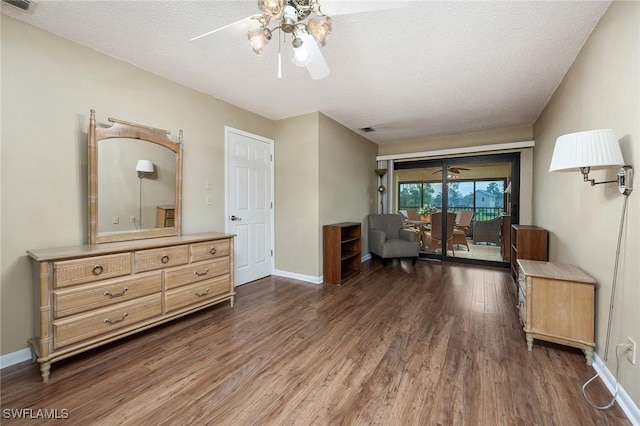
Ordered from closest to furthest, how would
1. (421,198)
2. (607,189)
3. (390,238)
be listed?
(607,189) → (390,238) → (421,198)

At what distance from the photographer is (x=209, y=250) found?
8.48 feet

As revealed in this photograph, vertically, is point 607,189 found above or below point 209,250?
above

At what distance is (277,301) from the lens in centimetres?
298

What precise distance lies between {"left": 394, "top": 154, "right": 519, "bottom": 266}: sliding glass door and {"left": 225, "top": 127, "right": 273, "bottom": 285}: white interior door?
9.85 feet

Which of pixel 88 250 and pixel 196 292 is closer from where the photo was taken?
pixel 88 250

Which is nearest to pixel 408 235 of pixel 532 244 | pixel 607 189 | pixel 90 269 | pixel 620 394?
pixel 532 244

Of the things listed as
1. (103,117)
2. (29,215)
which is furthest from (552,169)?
(29,215)

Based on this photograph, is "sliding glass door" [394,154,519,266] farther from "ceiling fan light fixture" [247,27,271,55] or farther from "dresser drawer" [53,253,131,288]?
"dresser drawer" [53,253,131,288]

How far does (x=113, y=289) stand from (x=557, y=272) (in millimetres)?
3444

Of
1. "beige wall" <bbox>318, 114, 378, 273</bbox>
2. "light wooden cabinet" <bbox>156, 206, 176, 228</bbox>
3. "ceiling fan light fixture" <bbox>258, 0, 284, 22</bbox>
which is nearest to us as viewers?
"ceiling fan light fixture" <bbox>258, 0, 284, 22</bbox>

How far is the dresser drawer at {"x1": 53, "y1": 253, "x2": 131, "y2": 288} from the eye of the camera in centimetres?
167

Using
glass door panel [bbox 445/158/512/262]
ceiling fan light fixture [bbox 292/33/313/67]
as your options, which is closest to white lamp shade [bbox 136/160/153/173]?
ceiling fan light fixture [bbox 292/33/313/67]

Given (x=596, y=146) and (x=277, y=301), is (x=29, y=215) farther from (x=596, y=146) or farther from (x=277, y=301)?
(x=596, y=146)

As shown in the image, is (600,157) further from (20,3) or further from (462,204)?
(20,3)
